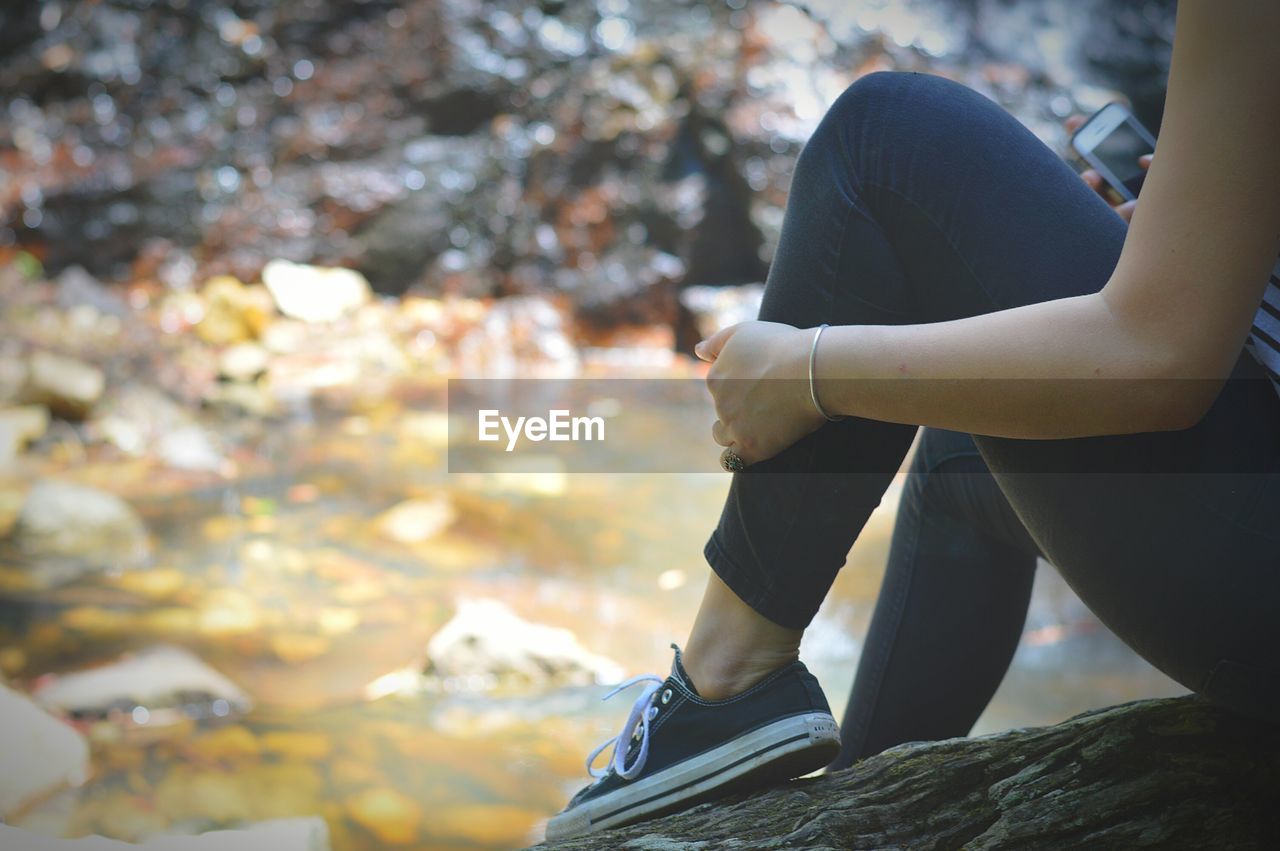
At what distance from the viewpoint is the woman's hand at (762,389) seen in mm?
678

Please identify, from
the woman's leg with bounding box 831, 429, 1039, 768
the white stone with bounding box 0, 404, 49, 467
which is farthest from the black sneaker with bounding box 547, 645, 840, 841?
the white stone with bounding box 0, 404, 49, 467

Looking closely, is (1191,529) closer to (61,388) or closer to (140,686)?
(140,686)

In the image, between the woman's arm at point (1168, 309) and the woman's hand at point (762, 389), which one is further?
the woman's hand at point (762, 389)

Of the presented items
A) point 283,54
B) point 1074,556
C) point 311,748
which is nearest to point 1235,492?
point 1074,556

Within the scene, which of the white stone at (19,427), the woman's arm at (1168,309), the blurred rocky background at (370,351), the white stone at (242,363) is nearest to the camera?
A: the woman's arm at (1168,309)

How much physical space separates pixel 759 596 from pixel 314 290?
3426 mm

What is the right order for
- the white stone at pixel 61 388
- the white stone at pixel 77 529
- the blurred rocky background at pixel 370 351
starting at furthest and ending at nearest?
the white stone at pixel 61 388
the white stone at pixel 77 529
the blurred rocky background at pixel 370 351

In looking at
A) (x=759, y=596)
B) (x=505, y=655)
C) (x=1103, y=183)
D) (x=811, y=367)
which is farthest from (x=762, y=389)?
(x=505, y=655)

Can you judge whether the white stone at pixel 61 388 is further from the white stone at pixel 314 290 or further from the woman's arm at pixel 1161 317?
the woman's arm at pixel 1161 317

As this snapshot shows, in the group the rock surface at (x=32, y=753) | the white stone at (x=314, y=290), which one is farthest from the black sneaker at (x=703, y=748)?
the white stone at (x=314, y=290)

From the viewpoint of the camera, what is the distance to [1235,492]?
60 cm

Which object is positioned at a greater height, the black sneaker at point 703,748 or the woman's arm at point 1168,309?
the woman's arm at point 1168,309

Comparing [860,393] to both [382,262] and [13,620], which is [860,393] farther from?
[382,262]

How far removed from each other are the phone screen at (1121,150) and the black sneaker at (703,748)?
546mm
